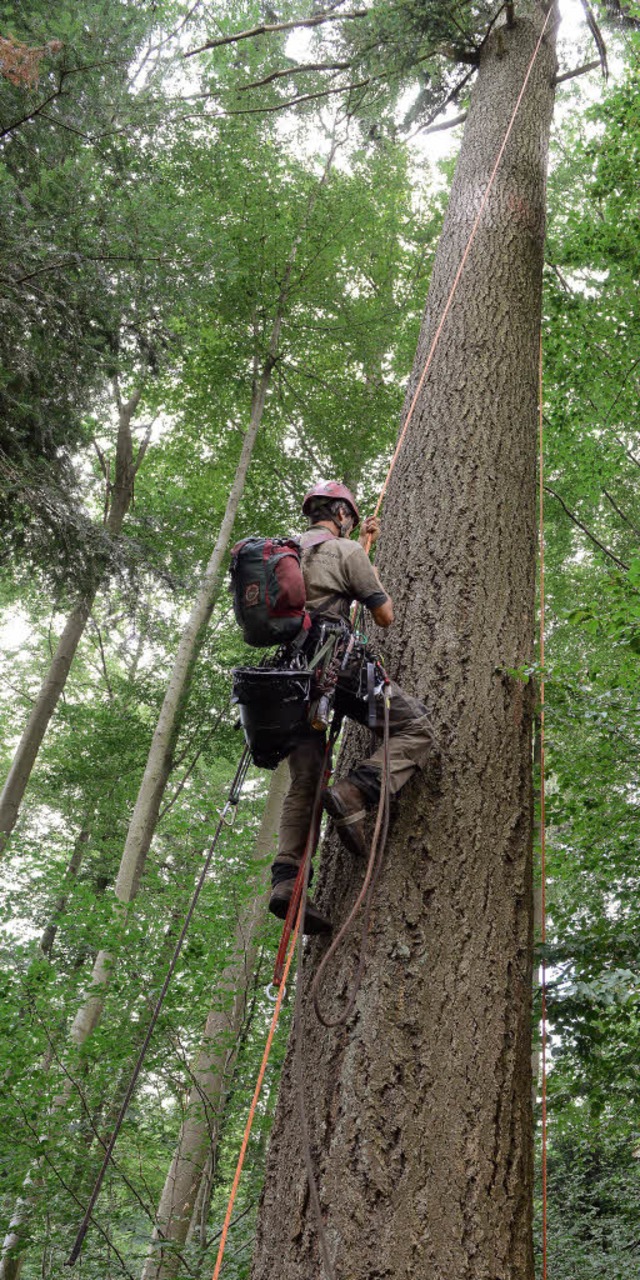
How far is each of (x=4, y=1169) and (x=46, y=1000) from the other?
2.98 ft

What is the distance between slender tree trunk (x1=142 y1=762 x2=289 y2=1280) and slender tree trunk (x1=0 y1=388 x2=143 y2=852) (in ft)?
9.29

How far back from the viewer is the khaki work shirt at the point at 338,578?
10.4 ft

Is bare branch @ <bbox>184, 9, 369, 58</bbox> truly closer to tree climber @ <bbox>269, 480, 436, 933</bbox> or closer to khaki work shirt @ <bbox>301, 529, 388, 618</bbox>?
tree climber @ <bbox>269, 480, 436, 933</bbox>

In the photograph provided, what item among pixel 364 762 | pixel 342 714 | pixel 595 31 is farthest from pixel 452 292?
pixel 595 31

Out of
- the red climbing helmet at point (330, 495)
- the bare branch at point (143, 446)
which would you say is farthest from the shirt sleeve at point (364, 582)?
the bare branch at point (143, 446)

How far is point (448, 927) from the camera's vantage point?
2418 mm

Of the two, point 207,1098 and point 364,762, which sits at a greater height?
point 364,762

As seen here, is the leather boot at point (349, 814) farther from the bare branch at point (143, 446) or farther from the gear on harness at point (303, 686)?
the bare branch at point (143, 446)

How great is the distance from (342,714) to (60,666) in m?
7.61

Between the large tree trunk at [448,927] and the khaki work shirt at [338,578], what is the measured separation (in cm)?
17

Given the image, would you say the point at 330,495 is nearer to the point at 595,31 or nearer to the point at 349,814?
the point at 349,814

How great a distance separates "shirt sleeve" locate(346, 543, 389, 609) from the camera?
3.13 m

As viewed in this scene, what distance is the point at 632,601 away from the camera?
12.5 ft

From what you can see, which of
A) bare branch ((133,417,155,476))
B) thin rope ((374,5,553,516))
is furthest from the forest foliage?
thin rope ((374,5,553,516))
